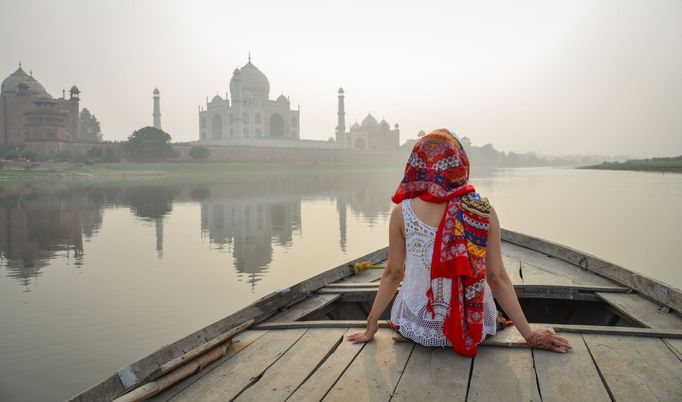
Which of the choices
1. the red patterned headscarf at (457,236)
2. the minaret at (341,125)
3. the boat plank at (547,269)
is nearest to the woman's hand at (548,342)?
the red patterned headscarf at (457,236)

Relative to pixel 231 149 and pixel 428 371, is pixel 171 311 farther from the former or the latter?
pixel 231 149

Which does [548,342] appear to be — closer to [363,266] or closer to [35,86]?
[363,266]

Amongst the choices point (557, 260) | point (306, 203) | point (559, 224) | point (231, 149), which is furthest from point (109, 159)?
point (557, 260)

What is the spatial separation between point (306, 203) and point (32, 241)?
819cm

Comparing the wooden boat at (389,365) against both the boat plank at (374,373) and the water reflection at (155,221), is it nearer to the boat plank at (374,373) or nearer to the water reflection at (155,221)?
the boat plank at (374,373)

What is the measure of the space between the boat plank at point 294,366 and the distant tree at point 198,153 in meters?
39.3

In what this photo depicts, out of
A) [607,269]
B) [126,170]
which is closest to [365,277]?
[607,269]

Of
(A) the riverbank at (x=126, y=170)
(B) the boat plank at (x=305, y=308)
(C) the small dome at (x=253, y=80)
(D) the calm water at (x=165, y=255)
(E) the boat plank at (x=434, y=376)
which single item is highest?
(C) the small dome at (x=253, y=80)

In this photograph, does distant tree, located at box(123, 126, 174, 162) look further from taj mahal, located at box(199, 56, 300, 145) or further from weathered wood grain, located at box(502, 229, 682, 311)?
weathered wood grain, located at box(502, 229, 682, 311)

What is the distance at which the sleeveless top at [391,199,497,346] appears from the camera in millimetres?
2053

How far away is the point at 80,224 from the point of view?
11508 millimetres

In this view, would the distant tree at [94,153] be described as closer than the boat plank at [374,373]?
No

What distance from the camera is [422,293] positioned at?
6.95 ft

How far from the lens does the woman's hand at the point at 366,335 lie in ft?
7.21
